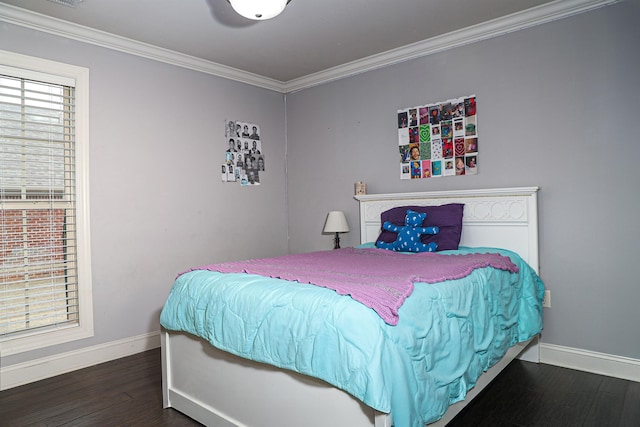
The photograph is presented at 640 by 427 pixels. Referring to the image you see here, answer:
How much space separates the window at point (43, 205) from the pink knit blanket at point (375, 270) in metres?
1.31

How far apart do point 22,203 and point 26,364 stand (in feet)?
3.48

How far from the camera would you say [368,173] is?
3885 millimetres

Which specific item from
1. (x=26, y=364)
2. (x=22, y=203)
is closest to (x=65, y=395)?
(x=26, y=364)

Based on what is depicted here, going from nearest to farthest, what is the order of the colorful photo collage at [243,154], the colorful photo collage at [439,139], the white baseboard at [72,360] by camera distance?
the white baseboard at [72,360], the colorful photo collage at [439,139], the colorful photo collage at [243,154]

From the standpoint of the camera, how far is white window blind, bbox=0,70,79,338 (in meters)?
2.73

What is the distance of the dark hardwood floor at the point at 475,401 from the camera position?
2.12 metres

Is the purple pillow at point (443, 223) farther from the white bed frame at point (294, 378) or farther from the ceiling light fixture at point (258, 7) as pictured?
the ceiling light fixture at point (258, 7)

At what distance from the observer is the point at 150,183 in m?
3.43

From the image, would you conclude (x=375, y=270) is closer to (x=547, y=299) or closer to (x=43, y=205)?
(x=547, y=299)

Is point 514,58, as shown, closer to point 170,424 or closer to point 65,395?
point 170,424

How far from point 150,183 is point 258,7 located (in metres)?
1.80

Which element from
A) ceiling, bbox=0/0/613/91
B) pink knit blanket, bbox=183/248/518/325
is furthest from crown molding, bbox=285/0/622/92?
pink knit blanket, bbox=183/248/518/325

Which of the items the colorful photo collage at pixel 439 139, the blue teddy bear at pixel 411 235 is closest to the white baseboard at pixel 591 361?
the blue teddy bear at pixel 411 235

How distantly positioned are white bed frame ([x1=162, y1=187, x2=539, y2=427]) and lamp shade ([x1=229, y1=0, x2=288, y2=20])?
1.78m
